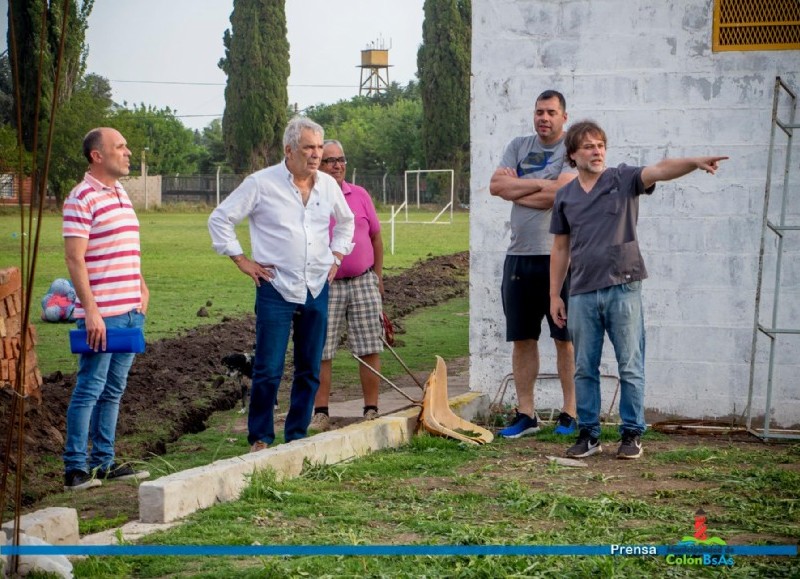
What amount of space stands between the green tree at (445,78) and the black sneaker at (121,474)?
160 feet

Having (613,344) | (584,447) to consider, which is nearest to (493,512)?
(584,447)

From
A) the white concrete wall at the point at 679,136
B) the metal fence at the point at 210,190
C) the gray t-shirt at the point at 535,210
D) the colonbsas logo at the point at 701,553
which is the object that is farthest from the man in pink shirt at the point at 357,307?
the metal fence at the point at 210,190

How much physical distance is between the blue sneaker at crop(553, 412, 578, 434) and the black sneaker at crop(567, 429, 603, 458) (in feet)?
2.07

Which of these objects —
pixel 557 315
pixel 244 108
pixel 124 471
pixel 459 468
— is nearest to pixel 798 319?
pixel 557 315

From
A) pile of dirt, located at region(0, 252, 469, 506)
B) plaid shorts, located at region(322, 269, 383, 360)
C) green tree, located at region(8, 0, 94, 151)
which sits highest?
green tree, located at region(8, 0, 94, 151)

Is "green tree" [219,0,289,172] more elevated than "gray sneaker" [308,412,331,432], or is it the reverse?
"green tree" [219,0,289,172]

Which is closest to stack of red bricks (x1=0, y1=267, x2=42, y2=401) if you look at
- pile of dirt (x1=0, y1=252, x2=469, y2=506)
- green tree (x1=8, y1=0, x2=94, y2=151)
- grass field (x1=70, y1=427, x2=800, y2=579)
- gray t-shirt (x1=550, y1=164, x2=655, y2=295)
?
pile of dirt (x1=0, y1=252, x2=469, y2=506)

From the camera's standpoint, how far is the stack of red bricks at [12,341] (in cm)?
869

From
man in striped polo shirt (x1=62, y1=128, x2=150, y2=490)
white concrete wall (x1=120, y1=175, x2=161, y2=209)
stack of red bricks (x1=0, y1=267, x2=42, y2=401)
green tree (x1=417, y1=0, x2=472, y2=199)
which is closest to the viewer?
man in striped polo shirt (x1=62, y1=128, x2=150, y2=490)

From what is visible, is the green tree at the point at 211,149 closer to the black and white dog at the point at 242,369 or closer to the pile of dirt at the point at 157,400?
the pile of dirt at the point at 157,400

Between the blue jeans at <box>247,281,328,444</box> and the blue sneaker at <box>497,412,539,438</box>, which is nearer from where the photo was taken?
the blue jeans at <box>247,281,328,444</box>

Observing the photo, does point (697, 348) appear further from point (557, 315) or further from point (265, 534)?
point (265, 534)

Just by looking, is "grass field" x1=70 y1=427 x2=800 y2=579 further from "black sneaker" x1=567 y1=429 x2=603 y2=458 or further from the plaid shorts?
the plaid shorts

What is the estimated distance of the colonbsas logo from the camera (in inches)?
179
